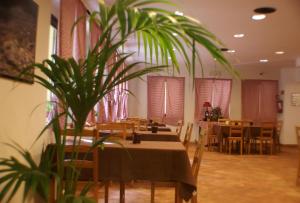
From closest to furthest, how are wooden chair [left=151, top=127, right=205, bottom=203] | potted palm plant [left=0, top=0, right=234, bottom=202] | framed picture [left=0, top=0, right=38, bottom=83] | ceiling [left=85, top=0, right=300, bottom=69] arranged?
potted palm plant [left=0, top=0, right=234, bottom=202]
framed picture [left=0, top=0, right=38, bottom=83]
wooden chair [left=151, top=127, right=205, bottom=203]
ceiling [left=85, top=0, right=300, bottom=69]

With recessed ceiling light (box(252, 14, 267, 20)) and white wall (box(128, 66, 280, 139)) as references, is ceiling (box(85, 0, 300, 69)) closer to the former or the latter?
recessed ceiling light (box(252, 14, 267, 20))

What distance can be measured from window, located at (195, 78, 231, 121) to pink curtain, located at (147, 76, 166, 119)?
1.30 m

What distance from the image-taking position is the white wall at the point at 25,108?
2.24 meters

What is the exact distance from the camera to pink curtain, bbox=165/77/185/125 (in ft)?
39.0

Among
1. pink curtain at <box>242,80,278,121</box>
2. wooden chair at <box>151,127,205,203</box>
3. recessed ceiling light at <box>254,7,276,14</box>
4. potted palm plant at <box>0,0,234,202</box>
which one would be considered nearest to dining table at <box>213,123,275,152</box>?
pink curtain at <box>242,80,278,121</box>

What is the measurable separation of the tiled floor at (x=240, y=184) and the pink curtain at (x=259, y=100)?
13.9 feet

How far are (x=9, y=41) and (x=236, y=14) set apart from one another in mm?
4206

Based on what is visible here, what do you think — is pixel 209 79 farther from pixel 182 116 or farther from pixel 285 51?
pixel 285 51

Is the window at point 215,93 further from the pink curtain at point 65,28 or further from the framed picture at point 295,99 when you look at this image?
the pink curtain at point 65,28

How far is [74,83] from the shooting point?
5.84 feet

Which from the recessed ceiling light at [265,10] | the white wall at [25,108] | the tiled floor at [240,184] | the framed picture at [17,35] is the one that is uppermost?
the recessed ceiling light at [265,10]

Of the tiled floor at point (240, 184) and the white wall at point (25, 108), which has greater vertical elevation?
the white wall at point (25, 108)

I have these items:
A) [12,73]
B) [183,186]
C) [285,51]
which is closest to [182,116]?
[285,51]

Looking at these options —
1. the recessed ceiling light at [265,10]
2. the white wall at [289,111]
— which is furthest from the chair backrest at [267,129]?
the recessed ceiling light at [265,10]
